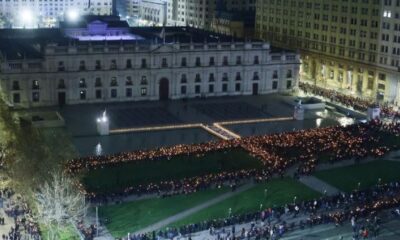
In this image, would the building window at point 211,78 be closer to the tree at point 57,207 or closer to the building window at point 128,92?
the building window at point 128,92

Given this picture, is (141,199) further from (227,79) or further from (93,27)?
(93,27)

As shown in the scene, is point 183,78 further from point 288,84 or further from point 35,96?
point 35,96

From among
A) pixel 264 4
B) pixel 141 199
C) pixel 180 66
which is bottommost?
pixel 141 199

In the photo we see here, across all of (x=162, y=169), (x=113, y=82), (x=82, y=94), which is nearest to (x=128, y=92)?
(x=113, y=82)

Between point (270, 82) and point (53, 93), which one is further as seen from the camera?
point (270, 82)

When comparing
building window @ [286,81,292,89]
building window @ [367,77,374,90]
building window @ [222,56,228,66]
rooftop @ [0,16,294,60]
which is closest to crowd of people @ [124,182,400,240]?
building window @ [222,56,228,66]

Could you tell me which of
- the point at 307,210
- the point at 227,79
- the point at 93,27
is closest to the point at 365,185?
the point at 307,210

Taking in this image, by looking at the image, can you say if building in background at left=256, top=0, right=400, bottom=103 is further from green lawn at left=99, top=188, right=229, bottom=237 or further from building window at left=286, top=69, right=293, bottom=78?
green lawn at left=99, top=188, right=229, bottom=237
